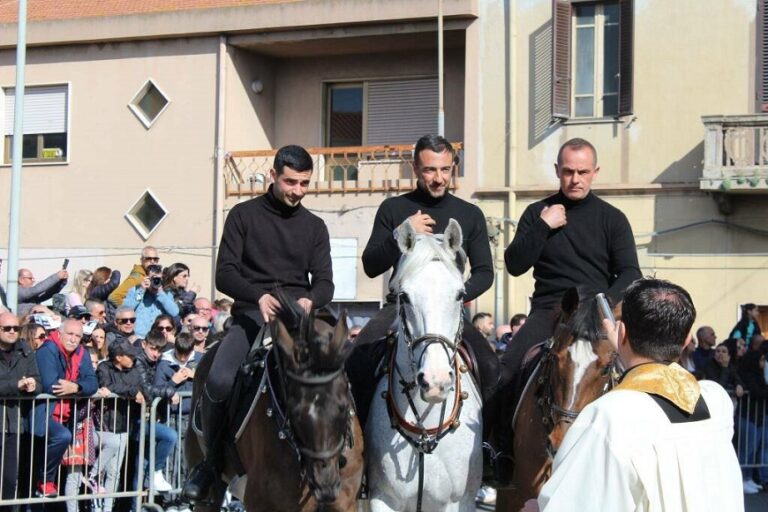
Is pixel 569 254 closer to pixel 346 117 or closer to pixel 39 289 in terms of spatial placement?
pixel 39 289

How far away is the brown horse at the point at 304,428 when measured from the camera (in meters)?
7.04

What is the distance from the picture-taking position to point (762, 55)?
23.3 metres

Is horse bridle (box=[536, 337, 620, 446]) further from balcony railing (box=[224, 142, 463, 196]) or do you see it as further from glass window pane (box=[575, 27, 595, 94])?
balcony railing (box=[224, 142, 463, 196])

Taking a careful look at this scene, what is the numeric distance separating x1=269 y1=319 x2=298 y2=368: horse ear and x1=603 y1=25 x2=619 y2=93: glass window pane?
60.6 ft

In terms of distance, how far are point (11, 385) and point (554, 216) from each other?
Result: 6.18 m

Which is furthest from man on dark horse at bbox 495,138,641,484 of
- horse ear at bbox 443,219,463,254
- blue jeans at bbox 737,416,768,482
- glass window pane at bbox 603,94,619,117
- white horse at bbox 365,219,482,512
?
glass window pane at bbox 603,94,619,117

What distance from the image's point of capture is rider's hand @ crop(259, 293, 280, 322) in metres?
7.75

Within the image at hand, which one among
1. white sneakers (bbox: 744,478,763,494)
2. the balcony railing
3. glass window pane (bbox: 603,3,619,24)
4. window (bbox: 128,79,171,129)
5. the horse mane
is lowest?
white sneakers (bbox: 744,478,763,494)

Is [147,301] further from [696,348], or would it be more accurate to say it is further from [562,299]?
[562,299]

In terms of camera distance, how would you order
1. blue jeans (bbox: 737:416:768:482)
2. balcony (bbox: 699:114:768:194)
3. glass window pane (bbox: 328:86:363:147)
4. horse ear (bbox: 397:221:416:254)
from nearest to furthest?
1. horse ear (bbox: 397:221:416:254)
2. blue jeans (bbox: 737:416:768:482)
3. balcony (bbox: 699:114:768:194)
4. glass window pane (bbox: 328:86:363:147)

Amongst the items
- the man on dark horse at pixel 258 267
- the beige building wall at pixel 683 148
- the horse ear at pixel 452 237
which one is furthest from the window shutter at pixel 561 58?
the horse ear at pixel 452 237

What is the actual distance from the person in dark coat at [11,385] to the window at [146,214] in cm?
1565

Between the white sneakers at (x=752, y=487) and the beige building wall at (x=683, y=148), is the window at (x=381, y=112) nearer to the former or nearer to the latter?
the beige building wall at (x=683, y=148)

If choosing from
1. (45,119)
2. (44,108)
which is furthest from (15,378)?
(44,108)
